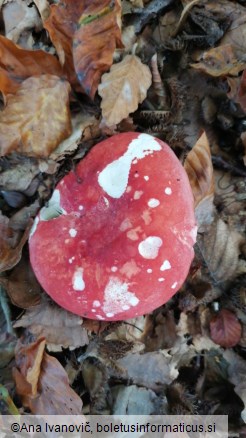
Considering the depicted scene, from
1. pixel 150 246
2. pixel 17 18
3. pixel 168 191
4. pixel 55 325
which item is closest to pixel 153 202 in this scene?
pixel 168 191

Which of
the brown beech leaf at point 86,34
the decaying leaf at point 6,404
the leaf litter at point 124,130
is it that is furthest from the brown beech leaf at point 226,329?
the brown beech leaf at point 86,34

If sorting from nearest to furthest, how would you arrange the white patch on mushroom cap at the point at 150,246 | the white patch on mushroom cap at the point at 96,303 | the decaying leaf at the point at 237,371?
1. the white patch on mushroom cap at the point at 150,246
2. the white patch on mushroom cap at the point at 96,303
3. the decaying leaf at the point at 237,371

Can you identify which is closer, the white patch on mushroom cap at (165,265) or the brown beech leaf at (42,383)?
the white patch on mushroom cap at (165,265)

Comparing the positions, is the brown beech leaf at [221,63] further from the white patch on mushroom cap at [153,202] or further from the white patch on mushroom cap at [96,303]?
the white patch on mushroom cap at [96,303]

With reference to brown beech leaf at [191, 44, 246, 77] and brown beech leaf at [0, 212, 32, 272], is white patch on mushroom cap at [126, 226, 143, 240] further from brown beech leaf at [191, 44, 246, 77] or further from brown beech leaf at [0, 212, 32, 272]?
brown beech leaf at [191, 44, 246, 77]

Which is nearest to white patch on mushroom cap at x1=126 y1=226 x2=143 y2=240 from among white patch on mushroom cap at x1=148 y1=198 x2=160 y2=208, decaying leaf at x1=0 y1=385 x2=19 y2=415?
white patch on mushroom cap at x1=148 y1=198 x2=160 y2=208

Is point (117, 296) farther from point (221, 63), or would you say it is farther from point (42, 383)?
point (221, 63)

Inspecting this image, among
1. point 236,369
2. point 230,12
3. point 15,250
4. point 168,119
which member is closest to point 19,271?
point 15,250
